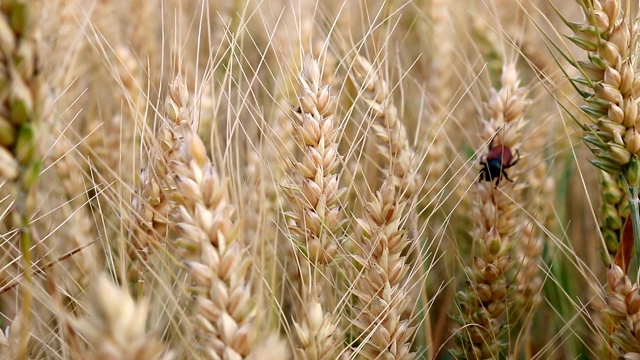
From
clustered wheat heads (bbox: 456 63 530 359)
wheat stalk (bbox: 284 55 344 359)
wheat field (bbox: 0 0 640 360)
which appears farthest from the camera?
clustered wheat heads (bbox: 456 63 530 359)

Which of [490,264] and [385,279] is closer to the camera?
[385,279]

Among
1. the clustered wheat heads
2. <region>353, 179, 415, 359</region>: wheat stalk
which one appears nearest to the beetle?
the clustered wheat heads

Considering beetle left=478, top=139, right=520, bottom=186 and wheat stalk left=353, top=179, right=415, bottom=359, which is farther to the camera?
beetle left=478, top=139, right=520, bottom=186

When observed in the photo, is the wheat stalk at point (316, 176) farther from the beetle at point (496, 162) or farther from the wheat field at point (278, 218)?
the beetle at point (496, 162)

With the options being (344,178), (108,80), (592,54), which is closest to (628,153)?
(592,54)

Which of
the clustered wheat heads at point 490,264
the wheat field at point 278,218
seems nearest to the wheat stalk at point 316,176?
the wheat field at point 278,218

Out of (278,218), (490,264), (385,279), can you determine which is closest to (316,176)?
(278,218)

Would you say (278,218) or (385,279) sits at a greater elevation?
(278,218)

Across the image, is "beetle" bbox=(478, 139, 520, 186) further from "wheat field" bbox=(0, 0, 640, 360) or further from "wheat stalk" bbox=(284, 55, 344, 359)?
"wheat stalk" bbox=(284, 55, 344, 359)

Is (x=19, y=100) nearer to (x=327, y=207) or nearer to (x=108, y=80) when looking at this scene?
(x=327, y=207)

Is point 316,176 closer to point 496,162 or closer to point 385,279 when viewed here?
point 385,279

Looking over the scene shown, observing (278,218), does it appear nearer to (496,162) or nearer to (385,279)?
(385,279)
